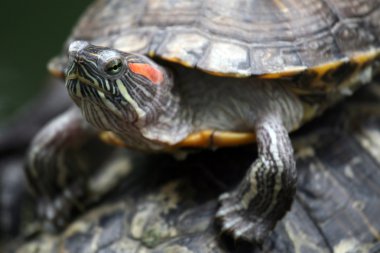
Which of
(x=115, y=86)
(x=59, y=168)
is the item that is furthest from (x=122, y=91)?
(x=59, y=168)

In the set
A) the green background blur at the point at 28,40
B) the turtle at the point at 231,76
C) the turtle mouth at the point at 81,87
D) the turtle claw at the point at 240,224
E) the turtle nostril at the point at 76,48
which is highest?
the turtle nostril at the point at 76,48

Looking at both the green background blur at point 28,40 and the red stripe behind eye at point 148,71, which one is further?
the green background blur at point 28,40

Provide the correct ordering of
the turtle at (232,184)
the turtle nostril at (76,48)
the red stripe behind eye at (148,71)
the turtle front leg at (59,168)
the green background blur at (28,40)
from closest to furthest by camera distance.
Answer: the turtle nostril at (76,48) < the red stripe behind eye at (148,71) < the turtle at (232,184) < the turtle front leg at (59,168) < the green background blur at (28,40)

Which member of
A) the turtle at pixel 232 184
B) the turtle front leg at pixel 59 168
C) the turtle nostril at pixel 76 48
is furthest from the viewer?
the turtle front leg at pixel 59 168

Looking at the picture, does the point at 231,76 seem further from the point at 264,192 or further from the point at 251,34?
the point at 264,192

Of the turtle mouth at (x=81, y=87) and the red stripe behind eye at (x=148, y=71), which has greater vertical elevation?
the turtle mouth at (x=81, y=87)

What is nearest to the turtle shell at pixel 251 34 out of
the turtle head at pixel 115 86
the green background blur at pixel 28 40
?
the turtle head at pixel 115 86

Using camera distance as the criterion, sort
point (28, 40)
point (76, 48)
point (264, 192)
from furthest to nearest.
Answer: point (28, 40), point (264, 192), point (76, 48)

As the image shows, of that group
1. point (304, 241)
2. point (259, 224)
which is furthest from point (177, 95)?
point (304, 241)

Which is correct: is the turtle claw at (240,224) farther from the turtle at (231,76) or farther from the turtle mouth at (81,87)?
the turtle mouth at (81,87)
